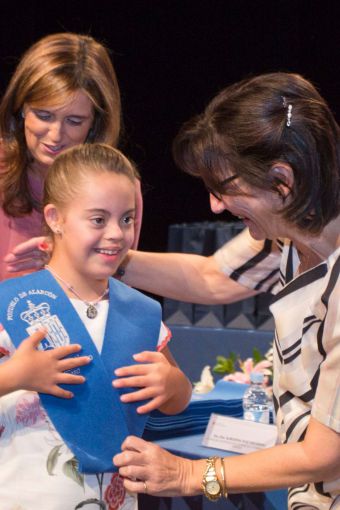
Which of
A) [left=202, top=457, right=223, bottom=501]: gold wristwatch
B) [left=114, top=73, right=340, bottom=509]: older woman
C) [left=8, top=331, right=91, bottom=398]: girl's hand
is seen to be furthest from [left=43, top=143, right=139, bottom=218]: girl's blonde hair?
[left=202, top=457, right=223, bottom=501]: gold wristwatch

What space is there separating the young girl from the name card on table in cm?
24

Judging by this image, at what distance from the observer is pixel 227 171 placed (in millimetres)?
1425

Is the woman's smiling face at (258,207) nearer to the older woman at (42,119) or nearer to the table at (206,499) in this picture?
the table at (206,499)

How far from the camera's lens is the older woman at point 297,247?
1.37 metres

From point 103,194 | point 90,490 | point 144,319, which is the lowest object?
point 90,490

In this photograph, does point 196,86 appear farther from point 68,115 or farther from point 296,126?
point 296,126

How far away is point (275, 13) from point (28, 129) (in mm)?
2894

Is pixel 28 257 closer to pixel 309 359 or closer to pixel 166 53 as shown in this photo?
pixel 309 359

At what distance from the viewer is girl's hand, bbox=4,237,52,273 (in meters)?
1.72

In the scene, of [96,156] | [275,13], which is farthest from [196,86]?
[96,156]

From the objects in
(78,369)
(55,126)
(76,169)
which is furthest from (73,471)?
(55,126)

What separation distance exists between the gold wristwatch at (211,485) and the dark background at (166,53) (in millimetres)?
3397

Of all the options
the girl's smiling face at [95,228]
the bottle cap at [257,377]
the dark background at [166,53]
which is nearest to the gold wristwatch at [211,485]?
the girl's smiling face at [95,228]

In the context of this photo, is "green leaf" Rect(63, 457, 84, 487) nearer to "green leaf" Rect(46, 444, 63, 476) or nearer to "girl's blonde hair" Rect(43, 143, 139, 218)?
"green leaf" Rect(46, 444, 63, 476)
